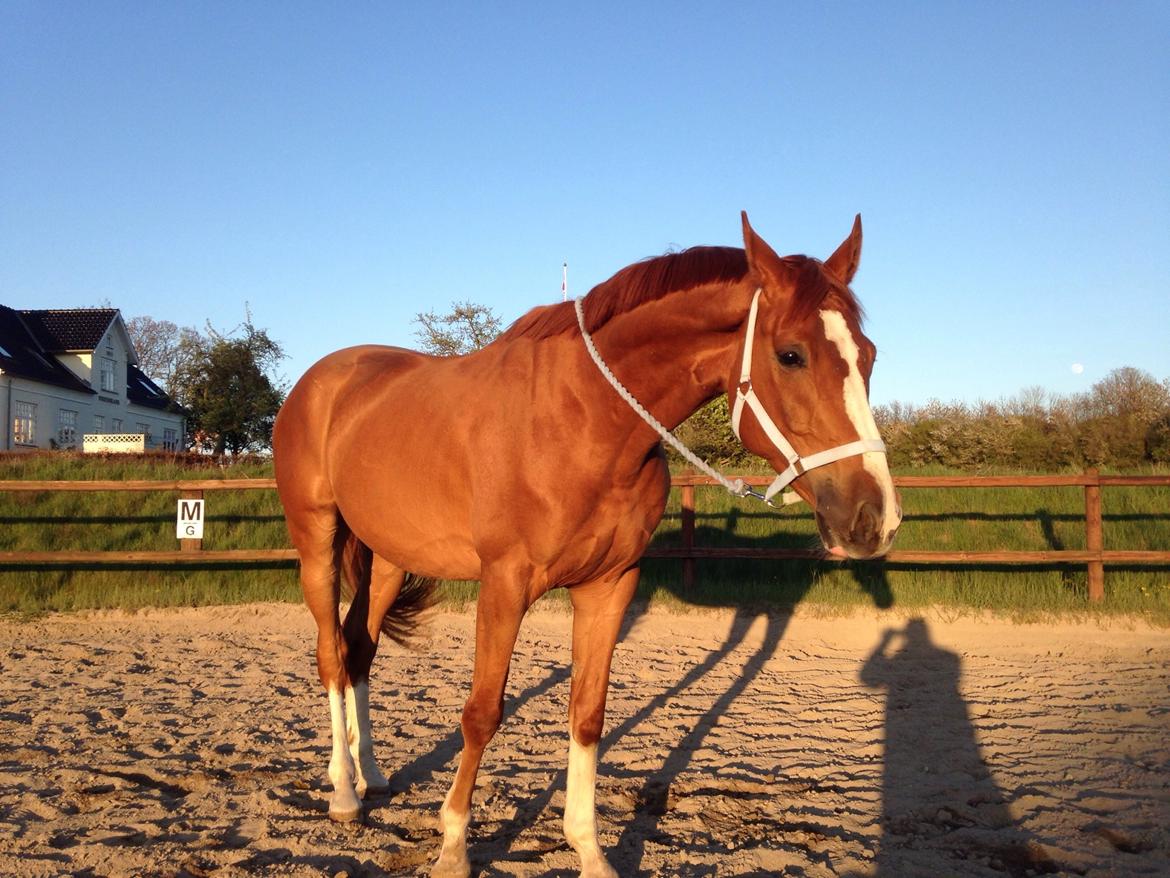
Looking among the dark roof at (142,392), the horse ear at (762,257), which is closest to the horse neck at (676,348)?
the horse ear at (762,257)

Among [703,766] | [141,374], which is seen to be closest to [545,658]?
[703,766]

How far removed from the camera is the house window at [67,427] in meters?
30.6

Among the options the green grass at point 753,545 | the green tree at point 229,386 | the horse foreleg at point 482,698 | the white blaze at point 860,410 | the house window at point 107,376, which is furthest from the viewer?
the house window at point 107,376

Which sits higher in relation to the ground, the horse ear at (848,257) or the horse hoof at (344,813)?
the horse ear at (848,257)

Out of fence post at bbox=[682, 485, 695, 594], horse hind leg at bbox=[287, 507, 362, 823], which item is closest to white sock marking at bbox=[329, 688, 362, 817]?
horse hind leg at bbox=[287, 507, 362, 823]

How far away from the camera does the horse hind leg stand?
3549 mm

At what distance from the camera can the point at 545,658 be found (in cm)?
676

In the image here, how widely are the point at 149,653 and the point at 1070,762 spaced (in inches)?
258

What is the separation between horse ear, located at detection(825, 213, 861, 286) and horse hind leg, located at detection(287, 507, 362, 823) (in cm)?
253

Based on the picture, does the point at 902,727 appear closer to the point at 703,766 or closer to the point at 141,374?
the point at 703,766

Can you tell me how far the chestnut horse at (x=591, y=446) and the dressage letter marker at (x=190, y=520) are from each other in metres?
6.32

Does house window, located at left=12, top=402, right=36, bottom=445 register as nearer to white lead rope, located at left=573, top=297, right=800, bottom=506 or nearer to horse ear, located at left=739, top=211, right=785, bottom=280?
white lead rope, located at left=573, top=297, right=800, bottom=506

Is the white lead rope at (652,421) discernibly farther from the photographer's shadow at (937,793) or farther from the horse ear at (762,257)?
the photographer's shadow at (937,793)

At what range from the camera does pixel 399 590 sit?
13.9ft
